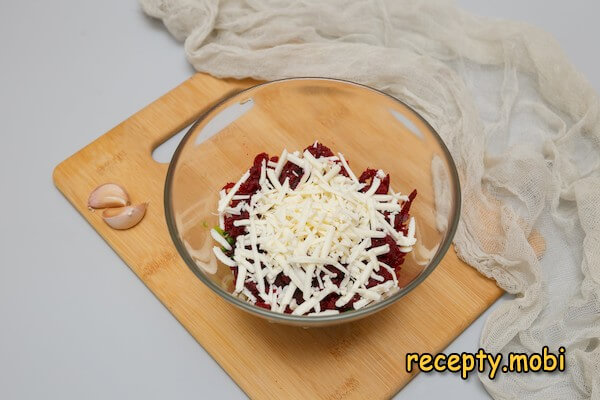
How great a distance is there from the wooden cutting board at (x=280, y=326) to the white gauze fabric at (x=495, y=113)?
0.11 metres

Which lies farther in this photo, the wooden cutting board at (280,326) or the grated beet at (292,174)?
the grated beet at (292,174)

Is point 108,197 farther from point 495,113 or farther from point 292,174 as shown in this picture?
point 495,113

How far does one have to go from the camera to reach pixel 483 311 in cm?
229

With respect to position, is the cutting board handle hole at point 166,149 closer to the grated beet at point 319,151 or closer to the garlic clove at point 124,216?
the garlic clove at point 124,216

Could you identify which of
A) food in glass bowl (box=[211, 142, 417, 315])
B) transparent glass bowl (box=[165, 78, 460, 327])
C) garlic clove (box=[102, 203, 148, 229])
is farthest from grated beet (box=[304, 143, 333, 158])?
garlic clove (box=[102, 203, 148, 229])

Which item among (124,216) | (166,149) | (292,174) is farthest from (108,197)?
(292,174)

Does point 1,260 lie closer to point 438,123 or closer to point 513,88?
point 438,123

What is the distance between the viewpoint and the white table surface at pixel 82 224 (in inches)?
88.0

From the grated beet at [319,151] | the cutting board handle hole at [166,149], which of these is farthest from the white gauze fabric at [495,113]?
the grated beet at [319,151]

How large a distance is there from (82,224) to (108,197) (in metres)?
0.15

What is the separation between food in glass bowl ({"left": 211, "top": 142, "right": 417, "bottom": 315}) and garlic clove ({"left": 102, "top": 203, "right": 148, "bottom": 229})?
0.94 feet

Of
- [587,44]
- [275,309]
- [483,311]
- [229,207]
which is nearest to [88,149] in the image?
[229,207]

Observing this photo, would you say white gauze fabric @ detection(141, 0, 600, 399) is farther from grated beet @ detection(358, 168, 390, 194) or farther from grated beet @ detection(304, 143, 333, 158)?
grated beet @ detection(304, 143, 333, 158)

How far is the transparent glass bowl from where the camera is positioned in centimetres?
217
